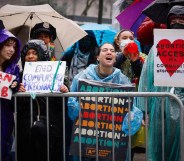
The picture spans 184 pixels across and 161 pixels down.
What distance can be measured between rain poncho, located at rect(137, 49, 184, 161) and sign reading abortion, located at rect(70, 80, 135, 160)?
0.31 m

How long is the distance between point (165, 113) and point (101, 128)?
0.65m

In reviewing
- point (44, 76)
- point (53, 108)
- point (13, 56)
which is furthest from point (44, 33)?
point (44, 76)

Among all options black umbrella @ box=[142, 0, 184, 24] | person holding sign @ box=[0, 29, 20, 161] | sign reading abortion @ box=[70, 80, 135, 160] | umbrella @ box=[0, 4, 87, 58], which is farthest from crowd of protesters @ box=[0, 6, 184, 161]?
umbrella @ box=[0, 4, 87, 58]

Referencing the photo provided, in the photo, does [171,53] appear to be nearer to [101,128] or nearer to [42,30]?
[101,128]

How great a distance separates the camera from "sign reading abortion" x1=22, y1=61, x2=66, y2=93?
4566 mm

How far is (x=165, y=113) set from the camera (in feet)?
15.2

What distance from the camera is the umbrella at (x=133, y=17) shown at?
785 cm

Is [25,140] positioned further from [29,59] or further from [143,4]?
[143,4]

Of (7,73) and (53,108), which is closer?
(7,73)

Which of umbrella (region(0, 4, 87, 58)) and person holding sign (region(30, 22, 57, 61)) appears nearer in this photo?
person holding sign (region(30, 22, 57, 61))

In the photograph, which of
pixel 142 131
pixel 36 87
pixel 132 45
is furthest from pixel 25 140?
pixel 132 45

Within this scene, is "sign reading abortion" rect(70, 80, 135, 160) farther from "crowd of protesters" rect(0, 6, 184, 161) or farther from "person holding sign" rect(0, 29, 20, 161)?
"person holding sign" rect(0, 29, 20, 161)

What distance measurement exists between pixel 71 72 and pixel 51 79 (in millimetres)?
2173

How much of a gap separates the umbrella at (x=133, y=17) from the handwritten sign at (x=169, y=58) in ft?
11.1
